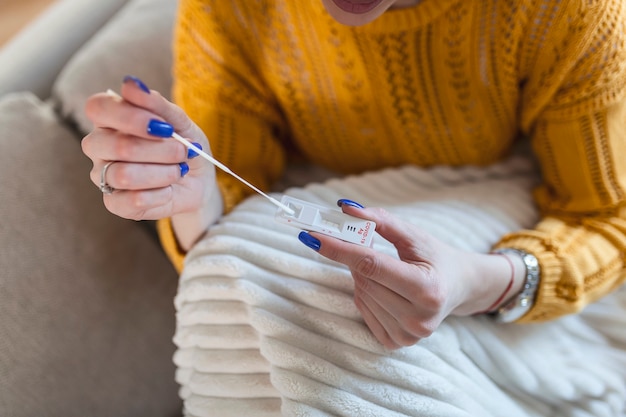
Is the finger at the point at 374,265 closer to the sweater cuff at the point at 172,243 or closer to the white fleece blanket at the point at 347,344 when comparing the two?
the white fleece blanket at the point at 347,344

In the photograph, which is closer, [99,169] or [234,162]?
[99,169]

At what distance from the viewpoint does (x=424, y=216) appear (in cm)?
71

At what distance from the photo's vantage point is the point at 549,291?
26.6 inches

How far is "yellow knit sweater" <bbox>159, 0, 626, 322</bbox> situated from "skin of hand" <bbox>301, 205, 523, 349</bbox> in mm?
153

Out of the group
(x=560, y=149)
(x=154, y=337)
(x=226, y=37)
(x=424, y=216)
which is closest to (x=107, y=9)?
(x=226, y=37)

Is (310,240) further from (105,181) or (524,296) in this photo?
(524,296)

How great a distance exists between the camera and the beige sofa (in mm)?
766

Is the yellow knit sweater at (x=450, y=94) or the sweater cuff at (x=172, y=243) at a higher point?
the yellow knit sweater at (x=450, y=94)

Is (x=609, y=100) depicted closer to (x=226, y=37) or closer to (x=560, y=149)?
(x=560, y=149)

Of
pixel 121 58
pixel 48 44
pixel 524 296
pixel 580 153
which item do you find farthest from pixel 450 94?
pixel 48 44

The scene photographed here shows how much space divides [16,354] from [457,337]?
0.61 metres

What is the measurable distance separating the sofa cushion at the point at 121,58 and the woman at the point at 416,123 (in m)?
0.19

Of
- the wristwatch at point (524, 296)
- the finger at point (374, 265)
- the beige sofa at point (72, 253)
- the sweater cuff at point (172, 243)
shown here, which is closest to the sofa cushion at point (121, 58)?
Answer: the beige sofa at point (72, 253)

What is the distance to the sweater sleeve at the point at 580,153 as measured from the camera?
2.03 ft
